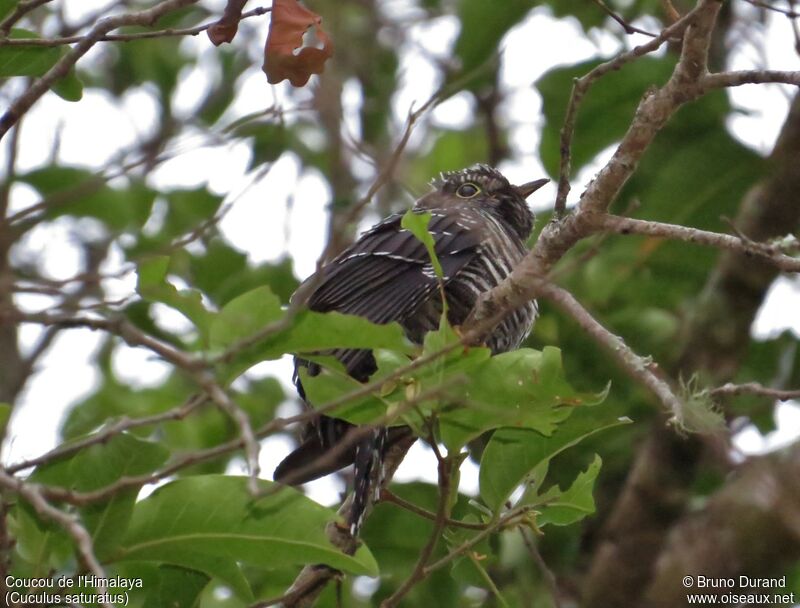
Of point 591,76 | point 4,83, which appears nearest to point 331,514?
point 591,76

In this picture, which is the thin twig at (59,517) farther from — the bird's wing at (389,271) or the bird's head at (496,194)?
the bird's head at (496,194)

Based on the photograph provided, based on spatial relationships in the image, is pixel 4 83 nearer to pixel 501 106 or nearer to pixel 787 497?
pixel 501 106

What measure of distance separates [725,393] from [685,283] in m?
3.04

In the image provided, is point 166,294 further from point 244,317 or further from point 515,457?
point 515,457

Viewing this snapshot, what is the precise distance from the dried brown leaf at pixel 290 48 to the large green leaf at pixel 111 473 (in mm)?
1037

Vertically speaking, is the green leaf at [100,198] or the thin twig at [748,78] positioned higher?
the green leaf at [100,198]

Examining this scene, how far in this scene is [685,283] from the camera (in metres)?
5.81

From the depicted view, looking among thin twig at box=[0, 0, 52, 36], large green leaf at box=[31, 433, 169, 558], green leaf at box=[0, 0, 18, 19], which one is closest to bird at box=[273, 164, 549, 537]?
large green leaf at box=[31, 433, 169, 558]

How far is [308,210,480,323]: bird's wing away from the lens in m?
4.55

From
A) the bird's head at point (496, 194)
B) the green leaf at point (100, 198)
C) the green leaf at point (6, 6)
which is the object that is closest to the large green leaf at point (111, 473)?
the green leaf at point (6, 6)

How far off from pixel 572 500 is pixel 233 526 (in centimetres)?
98

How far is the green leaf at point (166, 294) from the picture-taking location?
280 cm

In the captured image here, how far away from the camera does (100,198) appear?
5.19m

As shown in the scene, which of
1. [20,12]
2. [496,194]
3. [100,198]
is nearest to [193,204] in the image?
[100,198]
